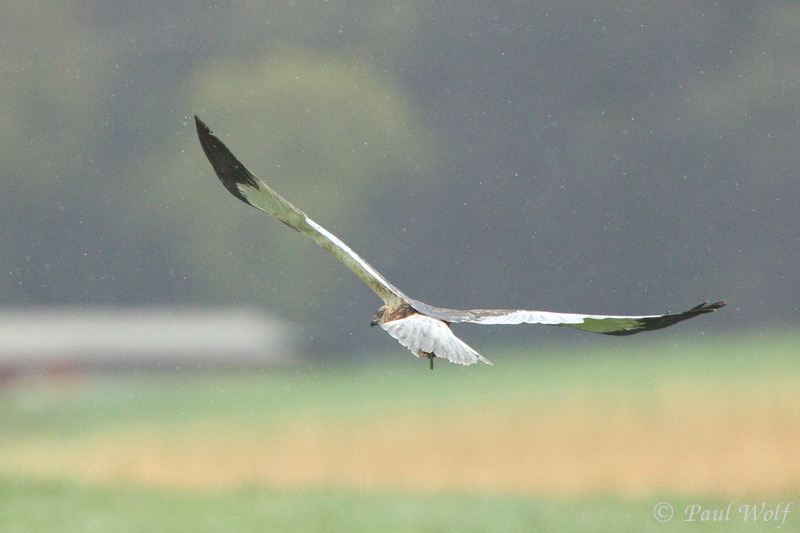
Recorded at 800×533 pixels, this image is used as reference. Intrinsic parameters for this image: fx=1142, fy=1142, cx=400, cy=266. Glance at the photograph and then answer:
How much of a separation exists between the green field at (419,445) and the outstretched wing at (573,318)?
547cm

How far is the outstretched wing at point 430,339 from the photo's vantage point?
2.78 metres

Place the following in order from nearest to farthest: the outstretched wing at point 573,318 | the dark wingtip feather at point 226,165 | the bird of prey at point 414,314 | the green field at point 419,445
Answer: the bird of prey at point 414,314
the outstretched wing at point 573,318
the dark wingtip feather at point 226,165
the green field at point 419,445

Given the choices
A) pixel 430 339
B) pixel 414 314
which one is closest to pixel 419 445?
pixel 414 314

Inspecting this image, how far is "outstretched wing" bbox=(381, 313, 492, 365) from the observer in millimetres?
2783

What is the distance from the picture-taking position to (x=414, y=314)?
3.18m

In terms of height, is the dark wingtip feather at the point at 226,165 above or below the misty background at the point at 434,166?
below

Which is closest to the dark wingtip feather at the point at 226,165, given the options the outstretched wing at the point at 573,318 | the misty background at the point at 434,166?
the outstretched wing at the point at 573,318

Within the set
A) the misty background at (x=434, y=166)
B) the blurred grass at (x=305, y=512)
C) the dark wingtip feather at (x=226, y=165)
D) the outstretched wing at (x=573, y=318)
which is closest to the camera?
the outstretched wing at (x=573, y=318)

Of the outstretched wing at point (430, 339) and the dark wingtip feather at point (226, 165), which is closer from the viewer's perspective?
the outstretched wing at point (430, 339)

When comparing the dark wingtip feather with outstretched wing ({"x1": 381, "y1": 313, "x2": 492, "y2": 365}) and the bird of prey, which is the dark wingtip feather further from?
outstretched wing ({"x1": 381, "y1": 313, "x2": 492, "y2": 365})

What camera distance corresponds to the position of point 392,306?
11.0 ft

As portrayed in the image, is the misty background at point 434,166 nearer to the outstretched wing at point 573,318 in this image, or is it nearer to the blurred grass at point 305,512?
the blurred grass at point 305,512

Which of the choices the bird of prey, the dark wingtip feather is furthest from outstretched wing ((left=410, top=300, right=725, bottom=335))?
the dark wingtip feather

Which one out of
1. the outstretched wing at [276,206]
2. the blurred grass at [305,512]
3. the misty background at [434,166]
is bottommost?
the blurred grass at [305,512]
